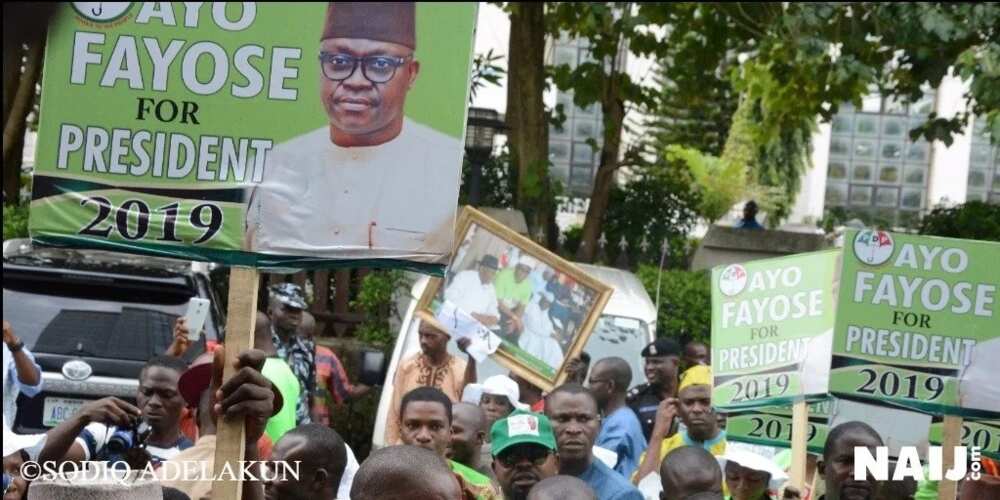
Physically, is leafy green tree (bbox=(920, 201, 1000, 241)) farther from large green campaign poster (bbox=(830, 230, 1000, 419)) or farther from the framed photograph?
large green campaign poster (bbox=(830, 230, 1000, 419))

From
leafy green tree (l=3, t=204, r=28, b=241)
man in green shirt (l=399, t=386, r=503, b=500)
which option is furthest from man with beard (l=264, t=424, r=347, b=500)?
leafy green tree (l=3, t=204, r=28, b=241)

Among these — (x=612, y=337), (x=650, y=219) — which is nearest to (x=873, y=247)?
(x=612, y=337)

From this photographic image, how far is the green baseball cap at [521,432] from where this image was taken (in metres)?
7.27

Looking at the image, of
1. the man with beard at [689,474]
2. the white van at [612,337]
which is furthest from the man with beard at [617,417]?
the man with beard at [689,474]

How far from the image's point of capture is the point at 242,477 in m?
4.66

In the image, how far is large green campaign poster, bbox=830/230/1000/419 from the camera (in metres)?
7.16

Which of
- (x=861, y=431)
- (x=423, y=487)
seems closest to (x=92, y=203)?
(x=423, y=487)

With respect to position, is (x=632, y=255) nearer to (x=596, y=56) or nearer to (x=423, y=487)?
(x=596, y=56)

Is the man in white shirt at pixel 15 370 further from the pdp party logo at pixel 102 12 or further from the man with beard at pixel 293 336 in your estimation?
the pdp party logo at pixel 102 12

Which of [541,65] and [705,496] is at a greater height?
[541,65]

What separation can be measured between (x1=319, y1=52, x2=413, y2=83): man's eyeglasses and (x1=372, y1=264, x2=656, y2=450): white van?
553 centimetres

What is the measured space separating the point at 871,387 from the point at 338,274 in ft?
29.7

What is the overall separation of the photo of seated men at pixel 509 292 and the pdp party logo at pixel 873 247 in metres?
2.72

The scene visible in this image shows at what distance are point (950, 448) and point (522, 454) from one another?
173 centimetres
